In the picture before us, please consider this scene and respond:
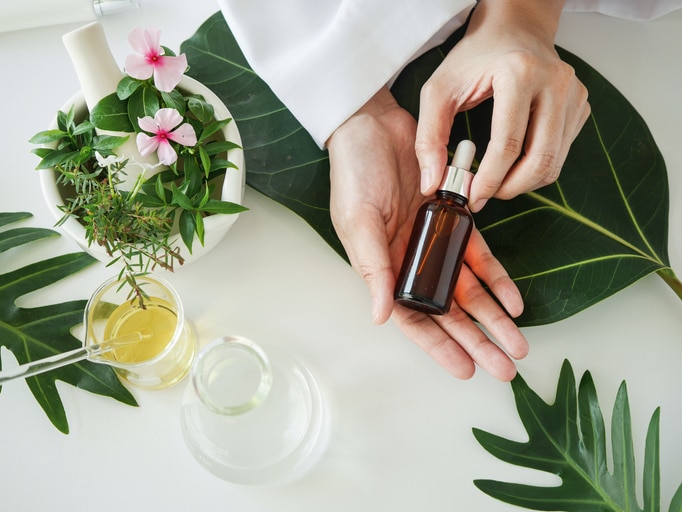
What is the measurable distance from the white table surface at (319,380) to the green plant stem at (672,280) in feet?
0.12

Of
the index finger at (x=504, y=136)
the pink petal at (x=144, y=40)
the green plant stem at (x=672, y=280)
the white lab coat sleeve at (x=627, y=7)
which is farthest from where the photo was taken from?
the white lab coat sleeve at (x=627, y=7)

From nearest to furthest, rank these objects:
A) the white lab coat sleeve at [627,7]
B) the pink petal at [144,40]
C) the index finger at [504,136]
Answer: the pink petal at [144,40]
the index finger at [504,136]
the white lab coat sleeve at [627,7]

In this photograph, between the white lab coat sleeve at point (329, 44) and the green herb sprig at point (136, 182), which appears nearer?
the green herb sprig at point (136, 182)

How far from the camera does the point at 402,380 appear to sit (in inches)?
38.3

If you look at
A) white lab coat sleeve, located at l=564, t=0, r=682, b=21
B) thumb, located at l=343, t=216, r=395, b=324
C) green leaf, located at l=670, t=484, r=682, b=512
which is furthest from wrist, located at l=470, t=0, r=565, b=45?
green leaf, located at l=670, t=484, r=682, b=512

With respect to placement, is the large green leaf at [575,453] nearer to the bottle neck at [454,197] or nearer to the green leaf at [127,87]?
the bottle neck at [454,197]

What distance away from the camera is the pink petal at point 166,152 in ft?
2.56

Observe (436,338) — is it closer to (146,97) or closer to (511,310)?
(511,310)

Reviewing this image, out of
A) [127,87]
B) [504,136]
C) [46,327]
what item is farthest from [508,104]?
[46,327]

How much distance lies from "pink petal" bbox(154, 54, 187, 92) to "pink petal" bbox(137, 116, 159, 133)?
1.7 inches

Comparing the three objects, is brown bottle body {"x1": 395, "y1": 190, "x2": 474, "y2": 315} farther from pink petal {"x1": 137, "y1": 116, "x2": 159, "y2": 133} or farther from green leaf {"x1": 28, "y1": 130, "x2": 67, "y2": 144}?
green leaf {"x1": 28, "y1": 130, "x2": 67, "y2": 144}

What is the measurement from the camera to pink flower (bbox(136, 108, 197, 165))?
769 millimetres

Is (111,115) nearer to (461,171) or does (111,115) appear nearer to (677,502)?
(461,171)

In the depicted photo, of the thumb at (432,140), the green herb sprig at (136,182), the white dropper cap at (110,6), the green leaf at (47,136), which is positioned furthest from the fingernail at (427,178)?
the white dropper cap at (110,6)
